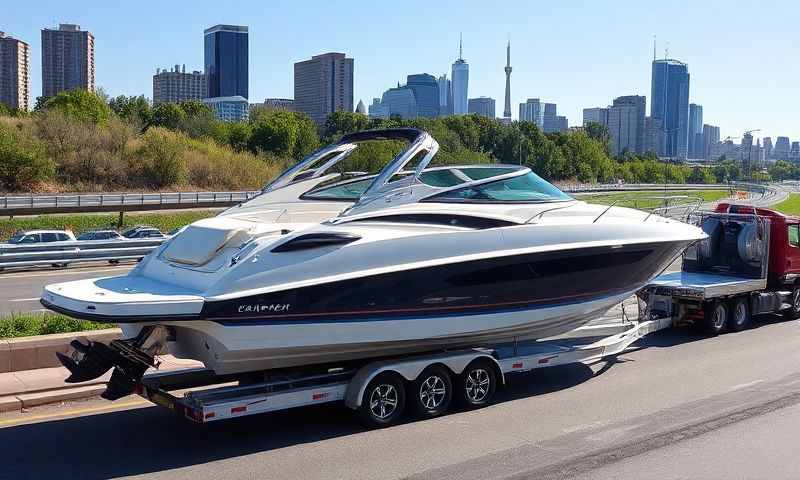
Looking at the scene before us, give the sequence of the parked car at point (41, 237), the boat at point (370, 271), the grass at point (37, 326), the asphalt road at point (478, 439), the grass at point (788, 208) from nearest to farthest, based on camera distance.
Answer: the asphalt road at point (478, 439) → the boat at point (370, 271) → the grass at point (37, 326) → the parked car at point (41, 237) → the grass at point (788, 208)

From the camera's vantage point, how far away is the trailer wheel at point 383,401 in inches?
375

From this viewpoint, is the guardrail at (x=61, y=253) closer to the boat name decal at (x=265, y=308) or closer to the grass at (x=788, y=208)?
the boat name decal at (x=265, y=308)

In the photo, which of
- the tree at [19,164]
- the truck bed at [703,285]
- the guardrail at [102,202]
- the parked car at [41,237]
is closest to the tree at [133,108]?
the tree at [19,164]

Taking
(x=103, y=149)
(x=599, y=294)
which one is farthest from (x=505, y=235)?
(x=103, y=149)

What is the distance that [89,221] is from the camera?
43.8m

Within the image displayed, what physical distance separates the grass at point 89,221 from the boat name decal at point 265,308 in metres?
32.0

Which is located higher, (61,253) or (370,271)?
(370,271)

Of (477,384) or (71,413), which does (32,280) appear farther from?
(477,384)

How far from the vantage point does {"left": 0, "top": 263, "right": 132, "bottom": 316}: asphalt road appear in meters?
17.8

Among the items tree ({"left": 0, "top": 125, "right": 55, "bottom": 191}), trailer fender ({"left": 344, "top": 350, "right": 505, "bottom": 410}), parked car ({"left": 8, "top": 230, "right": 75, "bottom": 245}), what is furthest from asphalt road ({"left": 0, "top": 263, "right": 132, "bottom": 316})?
tree ({"left": 0, "top": 125, "right": 55, "bottom": 191})

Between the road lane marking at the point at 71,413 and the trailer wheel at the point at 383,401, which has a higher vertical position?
the trailer wheel at the point at 383,401

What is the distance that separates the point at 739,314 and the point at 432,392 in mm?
8825

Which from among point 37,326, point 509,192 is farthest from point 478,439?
point 37,326

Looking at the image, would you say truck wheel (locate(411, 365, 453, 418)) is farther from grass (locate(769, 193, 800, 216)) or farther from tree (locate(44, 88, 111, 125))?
tree (locate(44, 88, 111, 125))
